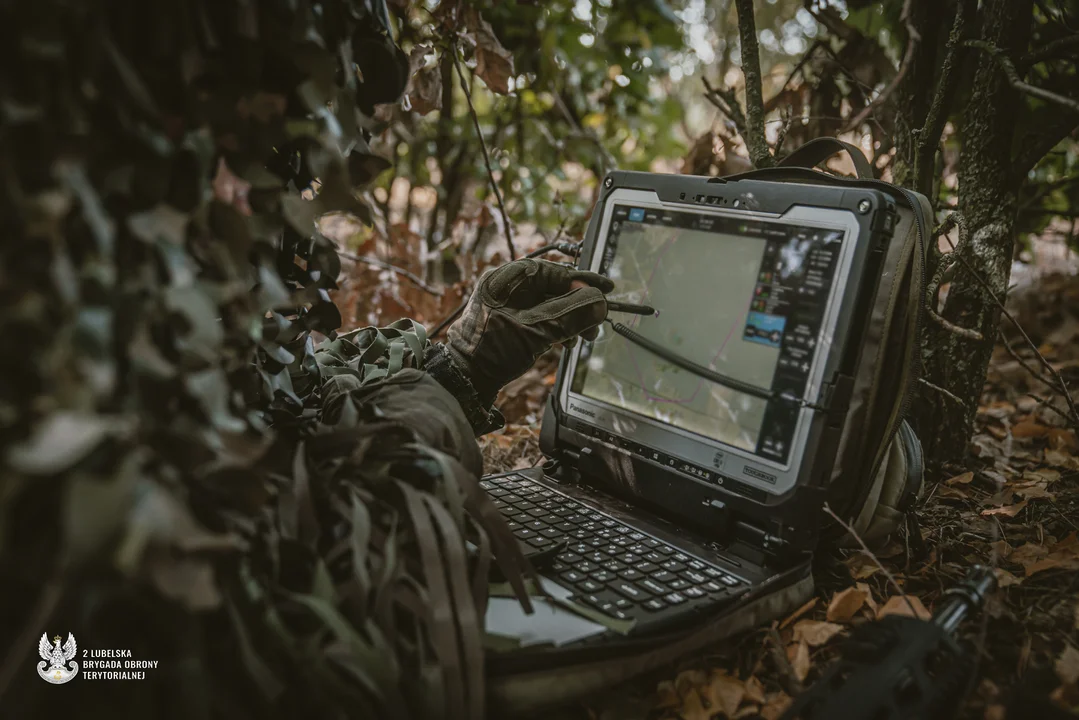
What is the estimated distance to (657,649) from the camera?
3.25 feet

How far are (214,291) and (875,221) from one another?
38.3 inches

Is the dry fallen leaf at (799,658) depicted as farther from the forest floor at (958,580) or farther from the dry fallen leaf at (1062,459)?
the dry fallen leaf at (1062,459)

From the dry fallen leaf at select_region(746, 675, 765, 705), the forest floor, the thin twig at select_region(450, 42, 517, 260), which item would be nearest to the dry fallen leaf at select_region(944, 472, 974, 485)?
the forest floor

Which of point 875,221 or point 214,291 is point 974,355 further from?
point 214,291

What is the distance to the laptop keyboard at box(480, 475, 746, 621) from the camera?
3.51ft

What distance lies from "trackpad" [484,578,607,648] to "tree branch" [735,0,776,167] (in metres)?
1.24

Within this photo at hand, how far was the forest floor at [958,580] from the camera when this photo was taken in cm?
101

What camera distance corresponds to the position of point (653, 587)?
3.63ft

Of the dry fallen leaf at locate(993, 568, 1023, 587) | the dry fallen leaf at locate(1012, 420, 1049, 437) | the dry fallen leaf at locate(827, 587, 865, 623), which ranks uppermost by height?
the dry fallen leaf at locate(1012, 420, 1049, 437)

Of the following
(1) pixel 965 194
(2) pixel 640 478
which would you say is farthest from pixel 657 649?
(1) pixel 965 194

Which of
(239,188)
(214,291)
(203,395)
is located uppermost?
(239,188)

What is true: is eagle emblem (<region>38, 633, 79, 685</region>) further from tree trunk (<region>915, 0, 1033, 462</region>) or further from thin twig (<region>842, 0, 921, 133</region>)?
thin twig (<region>842, 0, 921, 133</region>)

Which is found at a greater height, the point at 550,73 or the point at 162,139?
the point at 550,73

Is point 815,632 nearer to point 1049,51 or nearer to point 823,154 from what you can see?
point 823,154
